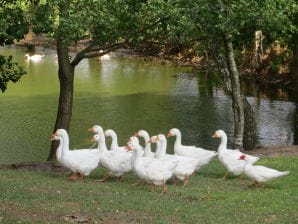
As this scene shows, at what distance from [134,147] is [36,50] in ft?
186

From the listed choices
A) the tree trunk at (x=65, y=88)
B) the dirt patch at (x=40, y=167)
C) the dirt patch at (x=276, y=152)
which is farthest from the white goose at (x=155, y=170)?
the tree trunk at (x=65, y=88)

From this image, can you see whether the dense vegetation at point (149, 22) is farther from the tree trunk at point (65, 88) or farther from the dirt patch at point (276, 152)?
the dirt patch at point (276, 152)

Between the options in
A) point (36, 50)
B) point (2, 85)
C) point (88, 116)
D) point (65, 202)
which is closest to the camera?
point (65, 202)

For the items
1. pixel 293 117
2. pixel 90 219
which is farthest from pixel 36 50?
pixel 90 219

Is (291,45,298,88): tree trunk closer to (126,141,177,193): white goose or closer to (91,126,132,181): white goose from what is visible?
(91,126,132,181): white goose

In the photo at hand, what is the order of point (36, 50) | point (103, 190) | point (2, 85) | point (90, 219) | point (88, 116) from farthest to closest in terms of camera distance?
1. point (36, 50)
2. point (88, 116)
3. point (2, 85)
4. point (103, 190)
5. point (90, 219)

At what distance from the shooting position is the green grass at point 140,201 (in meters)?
11.9

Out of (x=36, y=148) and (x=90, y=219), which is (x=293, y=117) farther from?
(x=90, y=219)

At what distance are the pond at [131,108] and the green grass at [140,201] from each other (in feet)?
37.5

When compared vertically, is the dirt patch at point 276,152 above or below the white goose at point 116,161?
below

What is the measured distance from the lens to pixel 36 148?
92.8 feet

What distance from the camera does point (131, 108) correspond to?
37.8 m

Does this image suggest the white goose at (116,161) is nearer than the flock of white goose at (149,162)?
No

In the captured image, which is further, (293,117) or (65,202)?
(293,117)
